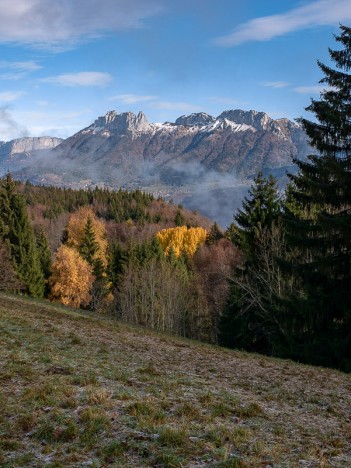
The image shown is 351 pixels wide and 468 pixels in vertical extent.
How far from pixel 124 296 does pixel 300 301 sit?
40625mm

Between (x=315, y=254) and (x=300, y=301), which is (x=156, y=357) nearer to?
(x=300, y=301)

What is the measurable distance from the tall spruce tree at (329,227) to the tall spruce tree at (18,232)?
37.5 m

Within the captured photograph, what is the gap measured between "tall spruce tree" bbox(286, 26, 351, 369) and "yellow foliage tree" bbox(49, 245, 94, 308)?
42019 mm

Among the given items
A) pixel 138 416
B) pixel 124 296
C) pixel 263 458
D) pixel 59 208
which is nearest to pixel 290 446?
pixel 263 458

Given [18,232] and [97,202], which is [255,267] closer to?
[18,232]

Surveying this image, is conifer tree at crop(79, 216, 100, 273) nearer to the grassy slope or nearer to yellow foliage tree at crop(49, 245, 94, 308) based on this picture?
yellow foliage tree at crop(49, 245, 94, 308)

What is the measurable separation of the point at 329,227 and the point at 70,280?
4446 centimetres

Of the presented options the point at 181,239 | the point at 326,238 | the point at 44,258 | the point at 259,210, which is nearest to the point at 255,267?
the point at 259,210

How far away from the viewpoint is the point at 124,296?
2222 inches

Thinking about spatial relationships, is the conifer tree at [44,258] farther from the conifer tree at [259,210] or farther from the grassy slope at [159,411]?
the grassy slope at [159,411]

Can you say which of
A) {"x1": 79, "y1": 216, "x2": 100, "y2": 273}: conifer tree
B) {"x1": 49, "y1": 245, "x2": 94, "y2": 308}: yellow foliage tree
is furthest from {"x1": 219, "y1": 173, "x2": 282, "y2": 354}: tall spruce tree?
{"x1": 79, "y1": 216, "x2": 100, "y2": 273}: conifer tree

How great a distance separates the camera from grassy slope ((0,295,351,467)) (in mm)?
6551

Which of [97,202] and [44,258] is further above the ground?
[97,202]

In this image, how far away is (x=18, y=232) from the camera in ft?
161
